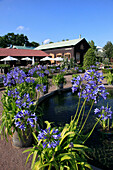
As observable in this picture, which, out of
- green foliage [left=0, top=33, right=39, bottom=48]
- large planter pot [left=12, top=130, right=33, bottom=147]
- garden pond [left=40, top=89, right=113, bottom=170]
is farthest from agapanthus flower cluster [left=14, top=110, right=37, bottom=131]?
green foliage [left=0, top=33, right=39, bottom=48]

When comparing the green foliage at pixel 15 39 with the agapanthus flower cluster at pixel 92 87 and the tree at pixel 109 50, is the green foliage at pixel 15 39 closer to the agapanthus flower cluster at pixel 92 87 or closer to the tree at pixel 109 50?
the tree at pixel 109 50

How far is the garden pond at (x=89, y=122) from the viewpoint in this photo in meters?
3.16

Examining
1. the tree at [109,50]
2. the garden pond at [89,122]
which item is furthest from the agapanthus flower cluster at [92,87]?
the tree at [109,50]

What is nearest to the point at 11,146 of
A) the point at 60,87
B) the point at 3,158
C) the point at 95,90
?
the point at 3,158

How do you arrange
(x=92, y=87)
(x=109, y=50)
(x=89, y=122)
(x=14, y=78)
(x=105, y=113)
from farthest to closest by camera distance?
(x=109, y=50) → (x=14, y=78) → (x=89, y=122) → (x=105, y=113) → (x=92, y=87)

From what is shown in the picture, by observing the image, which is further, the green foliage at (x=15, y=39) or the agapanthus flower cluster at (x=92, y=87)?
the green foliage at (x=15, y=39)

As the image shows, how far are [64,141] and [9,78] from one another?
3446 mm

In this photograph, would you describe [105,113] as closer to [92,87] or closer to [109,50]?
[92,87]

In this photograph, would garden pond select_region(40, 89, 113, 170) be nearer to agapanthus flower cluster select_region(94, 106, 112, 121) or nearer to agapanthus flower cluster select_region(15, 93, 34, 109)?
agapanthus flower cluster select_region(94, 106, 112, 121)

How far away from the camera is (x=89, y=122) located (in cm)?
487

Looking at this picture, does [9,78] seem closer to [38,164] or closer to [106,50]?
[38,164]

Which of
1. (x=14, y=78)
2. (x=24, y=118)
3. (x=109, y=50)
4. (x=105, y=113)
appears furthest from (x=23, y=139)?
(x=109, y=50)

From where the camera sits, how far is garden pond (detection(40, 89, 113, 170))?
10.4 feet

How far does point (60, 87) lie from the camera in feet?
30.9
